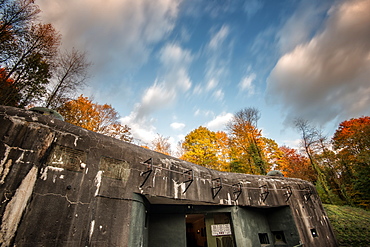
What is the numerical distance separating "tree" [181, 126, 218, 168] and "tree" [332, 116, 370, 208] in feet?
49.5

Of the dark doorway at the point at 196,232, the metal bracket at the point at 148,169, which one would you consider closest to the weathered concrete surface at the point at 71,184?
the metal bracket at the point at 148,169

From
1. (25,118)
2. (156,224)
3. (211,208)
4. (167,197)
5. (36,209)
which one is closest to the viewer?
(36,209)

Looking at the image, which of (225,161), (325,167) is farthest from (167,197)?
(325,167)

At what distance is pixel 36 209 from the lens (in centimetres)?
370

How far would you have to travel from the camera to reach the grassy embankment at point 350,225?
1145 cm

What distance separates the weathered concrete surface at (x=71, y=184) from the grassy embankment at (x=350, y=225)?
43.6ft

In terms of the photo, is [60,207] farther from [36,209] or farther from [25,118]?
[25,118]

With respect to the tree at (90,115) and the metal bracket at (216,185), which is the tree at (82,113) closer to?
the tree at (90,115)

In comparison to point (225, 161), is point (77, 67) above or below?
above

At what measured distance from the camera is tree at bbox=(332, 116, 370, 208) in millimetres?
16797

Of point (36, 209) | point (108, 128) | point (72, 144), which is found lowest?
point (36, 209)

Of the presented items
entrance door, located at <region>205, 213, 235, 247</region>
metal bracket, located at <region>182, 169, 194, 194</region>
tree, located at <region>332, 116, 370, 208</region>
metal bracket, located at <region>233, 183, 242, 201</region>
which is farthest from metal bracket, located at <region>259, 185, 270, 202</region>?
tree, located at <region>332, 116, 370, 208</region>

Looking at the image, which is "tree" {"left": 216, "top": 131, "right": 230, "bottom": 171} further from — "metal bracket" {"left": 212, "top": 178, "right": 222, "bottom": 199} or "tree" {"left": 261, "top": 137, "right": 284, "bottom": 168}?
"metal bracket" {"left": 212, "top": 178, "right": 222, "bottom": 199}

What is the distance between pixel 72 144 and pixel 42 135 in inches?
28.3
